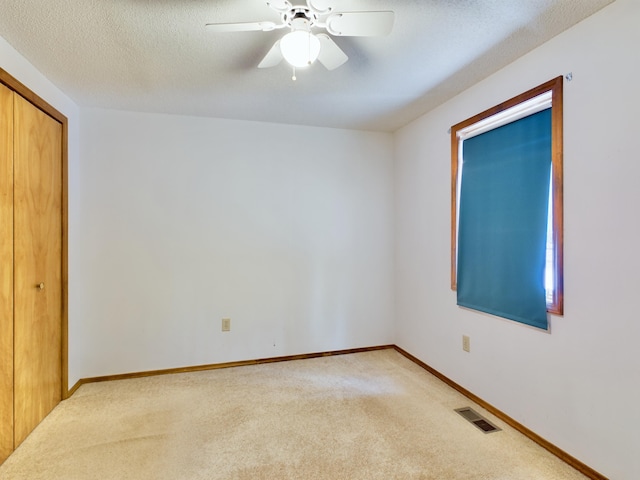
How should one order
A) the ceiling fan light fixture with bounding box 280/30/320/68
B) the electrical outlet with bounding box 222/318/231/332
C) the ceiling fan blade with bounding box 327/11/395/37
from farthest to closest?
the electrical outlet with bounding box 222/318/231/332, the ceiling fan light fixture with bounding box 280/30/320/68, the ceiling fan blade with bounding box 327/11/395/37

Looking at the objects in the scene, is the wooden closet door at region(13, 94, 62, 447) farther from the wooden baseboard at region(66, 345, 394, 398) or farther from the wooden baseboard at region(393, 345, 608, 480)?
the wooden baseboard at region(393, 345, 608, 480)

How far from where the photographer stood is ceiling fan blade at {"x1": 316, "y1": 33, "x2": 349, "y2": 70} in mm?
1607

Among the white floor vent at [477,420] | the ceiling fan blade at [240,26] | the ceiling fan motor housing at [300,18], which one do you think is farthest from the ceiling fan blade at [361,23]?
the white floor vent at [477,420]

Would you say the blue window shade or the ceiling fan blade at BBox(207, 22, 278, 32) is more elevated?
the ceiling fan blade at BBox(207, 22, 278, 32)

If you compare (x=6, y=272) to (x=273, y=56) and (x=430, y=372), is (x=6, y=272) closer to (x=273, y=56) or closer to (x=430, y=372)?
(x=273, y=56)

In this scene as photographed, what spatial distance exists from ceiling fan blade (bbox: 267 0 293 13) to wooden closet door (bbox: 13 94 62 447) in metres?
1.65

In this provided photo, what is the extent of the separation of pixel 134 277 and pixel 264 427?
176 centimetres

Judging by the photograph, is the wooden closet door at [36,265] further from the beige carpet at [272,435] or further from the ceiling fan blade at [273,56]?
the ceiling fan blade at [273,56]

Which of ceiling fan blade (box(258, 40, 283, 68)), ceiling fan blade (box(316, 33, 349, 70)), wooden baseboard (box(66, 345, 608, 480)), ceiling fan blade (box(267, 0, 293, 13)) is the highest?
ceiling fan blade (box(267, 0, 293, 13))

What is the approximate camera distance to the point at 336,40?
6.19 ft

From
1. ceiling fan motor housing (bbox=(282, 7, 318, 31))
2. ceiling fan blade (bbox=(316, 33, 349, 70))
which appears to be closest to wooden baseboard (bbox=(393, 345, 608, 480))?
ceiling fan blade (bbox=(316, 33, 349, 70))

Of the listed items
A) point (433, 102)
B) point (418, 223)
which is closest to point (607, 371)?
point (418, 223)

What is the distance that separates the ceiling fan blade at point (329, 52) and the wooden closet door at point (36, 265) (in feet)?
5.94

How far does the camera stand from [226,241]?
3.18 metres
